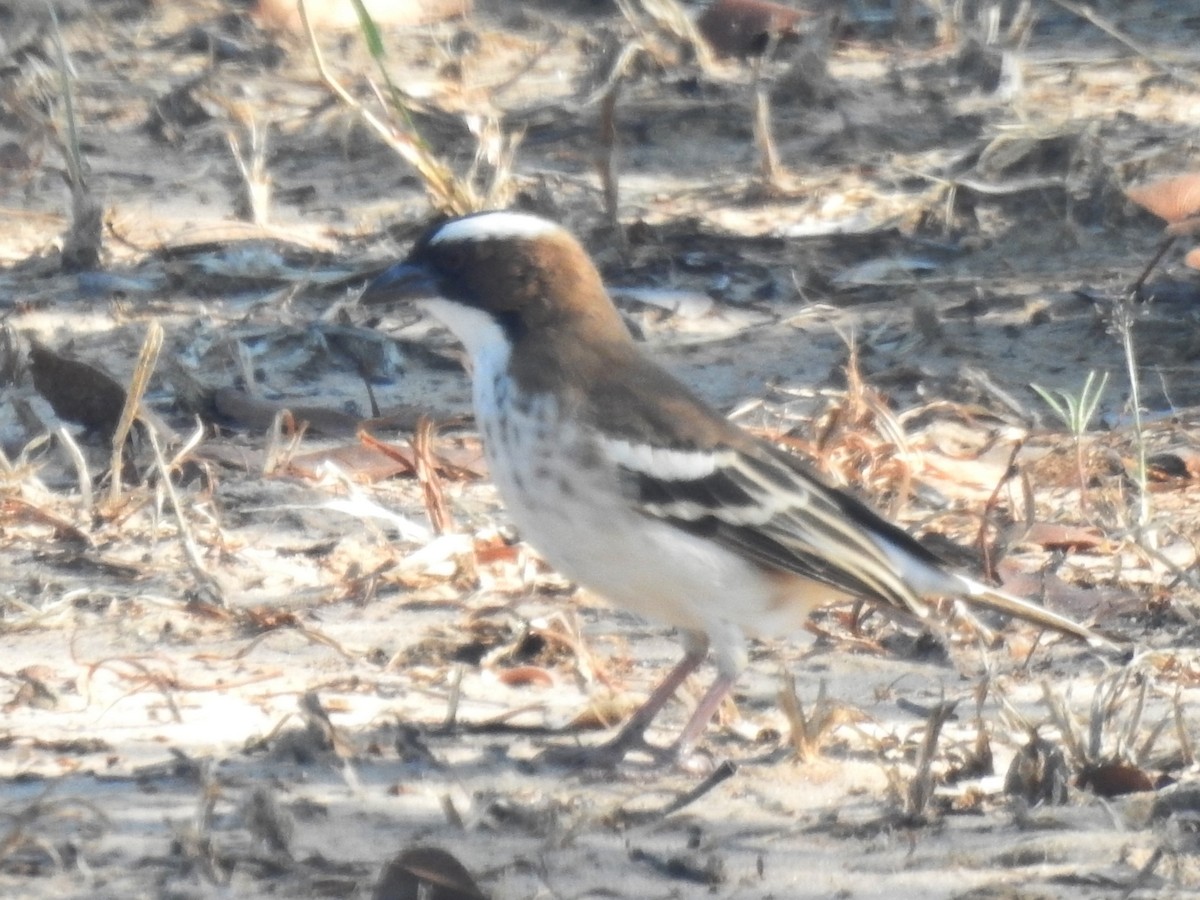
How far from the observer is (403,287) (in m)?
5.28

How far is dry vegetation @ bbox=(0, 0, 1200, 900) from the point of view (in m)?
4.17

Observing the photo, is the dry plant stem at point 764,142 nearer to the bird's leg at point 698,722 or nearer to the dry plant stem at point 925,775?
the bird's leg at point 698,722

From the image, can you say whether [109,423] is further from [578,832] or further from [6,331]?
[578,832]

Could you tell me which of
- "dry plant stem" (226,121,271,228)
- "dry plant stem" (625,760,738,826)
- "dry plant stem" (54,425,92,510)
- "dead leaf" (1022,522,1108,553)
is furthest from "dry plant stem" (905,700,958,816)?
"dry plant stem" (226,121,271,228)

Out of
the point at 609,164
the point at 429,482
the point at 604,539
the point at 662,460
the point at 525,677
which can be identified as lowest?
the point at 525,677

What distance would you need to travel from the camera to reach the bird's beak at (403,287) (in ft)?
17.3

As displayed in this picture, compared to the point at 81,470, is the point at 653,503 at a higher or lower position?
higher

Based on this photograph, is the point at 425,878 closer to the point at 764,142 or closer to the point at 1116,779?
the point at 1116,779

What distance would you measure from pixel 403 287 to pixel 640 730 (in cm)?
126

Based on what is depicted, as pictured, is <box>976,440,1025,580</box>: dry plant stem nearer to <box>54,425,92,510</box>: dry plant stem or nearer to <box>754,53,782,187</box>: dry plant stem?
<box>54,425,92,510</box>: dry plant stem

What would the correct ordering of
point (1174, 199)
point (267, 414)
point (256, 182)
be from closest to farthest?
point (267, 414)
point (1174, 199)
point (256, 182)

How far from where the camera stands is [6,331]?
276 inches

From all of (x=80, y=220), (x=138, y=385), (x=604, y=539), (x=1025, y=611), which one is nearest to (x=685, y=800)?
(x=604, y=539)

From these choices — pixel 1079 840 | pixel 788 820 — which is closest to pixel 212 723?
pixel 788 820
